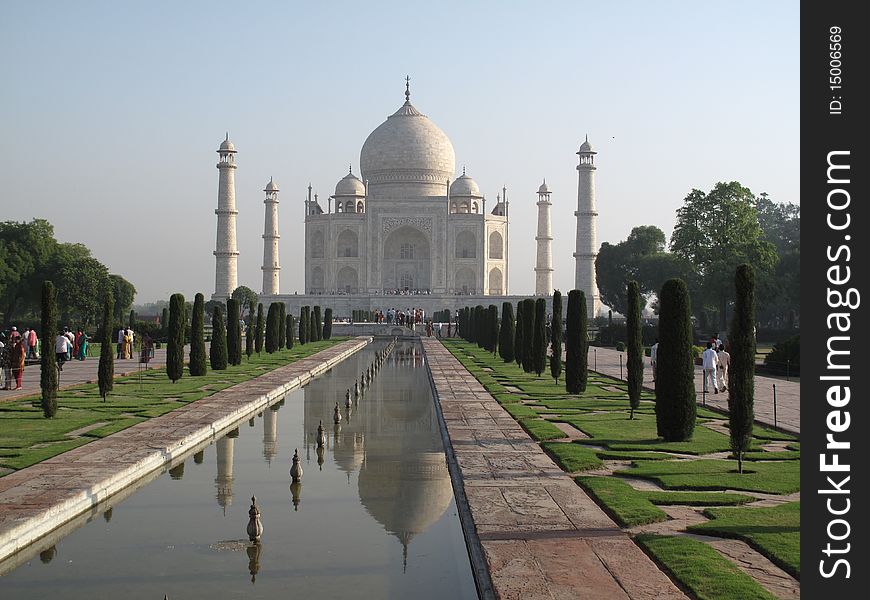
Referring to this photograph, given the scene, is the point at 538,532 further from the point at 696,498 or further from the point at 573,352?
the point at 573,352

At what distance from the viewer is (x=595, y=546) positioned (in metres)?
6.38

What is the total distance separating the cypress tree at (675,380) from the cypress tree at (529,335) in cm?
958

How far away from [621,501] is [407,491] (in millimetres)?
1985

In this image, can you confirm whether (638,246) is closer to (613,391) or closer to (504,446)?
(613,391)

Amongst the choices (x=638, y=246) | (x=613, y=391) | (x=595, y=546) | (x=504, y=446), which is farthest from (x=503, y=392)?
(x=638, y=246)

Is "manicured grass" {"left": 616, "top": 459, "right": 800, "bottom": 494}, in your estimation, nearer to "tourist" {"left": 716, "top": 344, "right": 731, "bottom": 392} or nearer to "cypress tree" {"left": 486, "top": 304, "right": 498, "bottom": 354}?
"tourist" {"left": 716, "top": 344, "right": 731, "bottom": 392}

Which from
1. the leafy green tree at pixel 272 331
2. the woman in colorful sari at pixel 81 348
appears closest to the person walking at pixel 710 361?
the woman in colorful sari at pixel 81 348

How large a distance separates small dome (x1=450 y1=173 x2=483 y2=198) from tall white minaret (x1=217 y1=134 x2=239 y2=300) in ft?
47.8

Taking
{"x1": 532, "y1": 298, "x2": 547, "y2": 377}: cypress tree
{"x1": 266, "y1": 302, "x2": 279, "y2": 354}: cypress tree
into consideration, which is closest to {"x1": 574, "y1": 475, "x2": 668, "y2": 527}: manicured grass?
{"x1": 532, "y1": 298, "x2": 547, "y2": 377}: cypress tree

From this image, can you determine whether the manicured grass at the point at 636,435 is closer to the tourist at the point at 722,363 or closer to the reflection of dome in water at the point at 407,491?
the reflection of dome in water at the point at 407,491

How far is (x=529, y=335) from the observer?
2152 centimetres

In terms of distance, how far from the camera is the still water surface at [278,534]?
6125mm

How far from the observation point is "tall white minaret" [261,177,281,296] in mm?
59625

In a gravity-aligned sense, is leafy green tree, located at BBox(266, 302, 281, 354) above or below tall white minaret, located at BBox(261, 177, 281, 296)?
below
